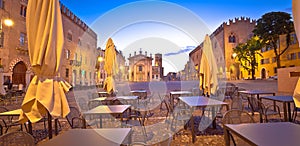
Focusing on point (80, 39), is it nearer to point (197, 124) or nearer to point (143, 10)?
point (143, 10)

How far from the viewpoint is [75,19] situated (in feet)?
87.9

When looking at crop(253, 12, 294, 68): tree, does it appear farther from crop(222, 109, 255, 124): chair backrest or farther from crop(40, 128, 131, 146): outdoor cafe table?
crop(40, 128, 131, 146): outdoor cafe table

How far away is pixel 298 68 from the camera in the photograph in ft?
38.2

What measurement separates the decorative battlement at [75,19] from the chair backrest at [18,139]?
23.0 m

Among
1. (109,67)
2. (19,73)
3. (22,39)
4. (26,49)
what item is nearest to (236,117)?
(109,67)

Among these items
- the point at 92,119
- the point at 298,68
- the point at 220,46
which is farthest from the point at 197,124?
the point at 220,46

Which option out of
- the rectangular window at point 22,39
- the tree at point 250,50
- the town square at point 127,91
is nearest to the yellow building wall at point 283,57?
the town square at point 127,91

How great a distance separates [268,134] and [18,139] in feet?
7.92

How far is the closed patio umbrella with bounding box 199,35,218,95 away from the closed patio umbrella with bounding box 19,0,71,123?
16.6ft

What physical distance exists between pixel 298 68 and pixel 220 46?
36.5 meters

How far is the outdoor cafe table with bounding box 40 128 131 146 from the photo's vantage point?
1.87 meters

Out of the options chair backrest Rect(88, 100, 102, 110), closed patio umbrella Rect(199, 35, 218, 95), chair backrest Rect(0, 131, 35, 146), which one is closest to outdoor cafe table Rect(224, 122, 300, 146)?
chair backrest Rect(0, 131, 35, 146)

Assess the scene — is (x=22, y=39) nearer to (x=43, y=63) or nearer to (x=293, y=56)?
(x=43, y=63)

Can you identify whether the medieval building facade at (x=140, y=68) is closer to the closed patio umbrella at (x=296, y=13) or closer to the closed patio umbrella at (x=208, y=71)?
the closed patio umbrella at (x=208, y=71)
